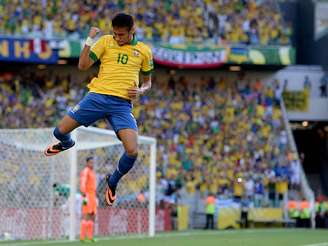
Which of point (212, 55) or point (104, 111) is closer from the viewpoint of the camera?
point (104, 111)

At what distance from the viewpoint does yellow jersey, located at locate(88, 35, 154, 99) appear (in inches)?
412

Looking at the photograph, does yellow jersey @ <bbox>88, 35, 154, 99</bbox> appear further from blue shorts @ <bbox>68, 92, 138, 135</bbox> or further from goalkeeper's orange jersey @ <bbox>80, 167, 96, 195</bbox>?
goalkeeper's orange jersey @ <bbox>80, 167, 96, 195</bbox>

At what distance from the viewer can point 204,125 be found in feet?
110

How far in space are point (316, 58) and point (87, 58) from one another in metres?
30.9

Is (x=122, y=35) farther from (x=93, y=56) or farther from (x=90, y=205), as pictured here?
(x=90, y=205)

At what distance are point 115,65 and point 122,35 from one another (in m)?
0.40

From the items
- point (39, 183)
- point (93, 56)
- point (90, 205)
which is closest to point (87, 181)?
point (90, 205)

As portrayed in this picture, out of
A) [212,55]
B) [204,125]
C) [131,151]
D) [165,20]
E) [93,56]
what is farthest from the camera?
[165,20]

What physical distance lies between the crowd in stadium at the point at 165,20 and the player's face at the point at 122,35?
866 inches

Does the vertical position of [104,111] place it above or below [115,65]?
below

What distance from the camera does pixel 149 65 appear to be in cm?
1072

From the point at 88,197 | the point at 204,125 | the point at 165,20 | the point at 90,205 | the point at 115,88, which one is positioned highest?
the point at 165,20

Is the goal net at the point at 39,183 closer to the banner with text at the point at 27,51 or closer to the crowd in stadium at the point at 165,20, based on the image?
the banner with text at the point at 27,51

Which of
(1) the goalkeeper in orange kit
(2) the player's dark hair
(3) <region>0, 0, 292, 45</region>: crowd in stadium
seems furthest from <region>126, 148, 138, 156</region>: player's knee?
(3) <region>0, 0, 292, 45</region>: crowd in stadium
